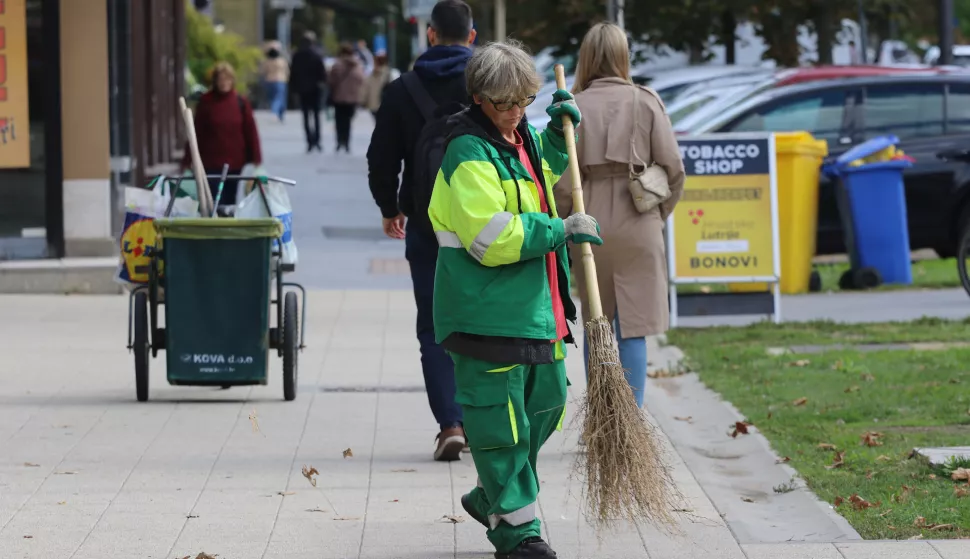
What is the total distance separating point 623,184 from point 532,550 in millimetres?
2285

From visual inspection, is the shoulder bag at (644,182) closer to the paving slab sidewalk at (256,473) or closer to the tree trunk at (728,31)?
the paving slab sidewalk at (256,473)

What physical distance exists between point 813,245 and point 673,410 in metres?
4.33

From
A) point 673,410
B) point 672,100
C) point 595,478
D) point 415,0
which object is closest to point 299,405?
point 673,410

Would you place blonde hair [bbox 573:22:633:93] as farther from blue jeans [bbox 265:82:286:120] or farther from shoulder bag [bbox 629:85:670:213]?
blue jeans [bbox 265:82:286:120]

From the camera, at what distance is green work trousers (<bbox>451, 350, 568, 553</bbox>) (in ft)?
16.4

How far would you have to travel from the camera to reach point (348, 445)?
738cm

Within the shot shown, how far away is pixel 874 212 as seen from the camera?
12.4 metres

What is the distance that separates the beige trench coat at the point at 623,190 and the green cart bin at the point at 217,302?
1811mm

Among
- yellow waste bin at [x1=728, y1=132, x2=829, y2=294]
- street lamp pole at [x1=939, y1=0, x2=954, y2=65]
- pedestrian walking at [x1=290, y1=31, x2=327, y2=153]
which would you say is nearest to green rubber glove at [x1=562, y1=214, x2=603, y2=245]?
yellow waste bin at [x1=728, y1=132, x2=829, y2=294]

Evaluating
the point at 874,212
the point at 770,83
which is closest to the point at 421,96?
the point at 874,212

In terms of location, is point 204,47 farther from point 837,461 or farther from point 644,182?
point 837,461

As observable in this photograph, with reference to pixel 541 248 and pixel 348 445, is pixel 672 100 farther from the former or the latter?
pixel 541 248

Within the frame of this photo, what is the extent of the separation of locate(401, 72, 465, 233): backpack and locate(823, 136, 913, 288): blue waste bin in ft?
20.9

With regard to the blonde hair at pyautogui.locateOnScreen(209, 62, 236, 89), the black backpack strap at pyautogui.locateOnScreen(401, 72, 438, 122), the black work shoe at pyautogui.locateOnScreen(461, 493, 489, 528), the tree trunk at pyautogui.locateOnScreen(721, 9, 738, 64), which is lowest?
the black work shoe at pyautogui.locateOnScreen(461, 493, 489, 528)
